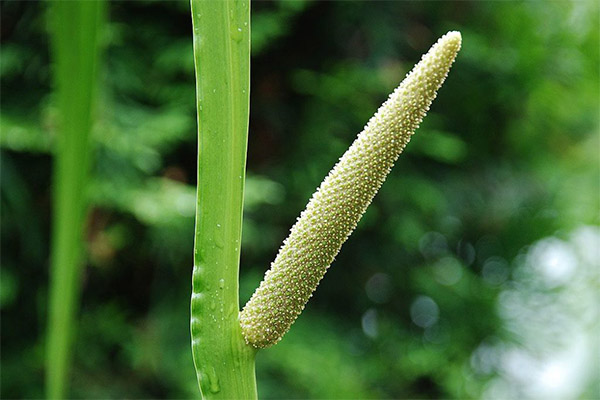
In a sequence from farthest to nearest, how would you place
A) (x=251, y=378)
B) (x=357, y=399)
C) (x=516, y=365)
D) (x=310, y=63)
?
1. (x=516, y=365)
2. (x=310, y=63)
3. (x=357, y=399)
4. (x=251, y=378)

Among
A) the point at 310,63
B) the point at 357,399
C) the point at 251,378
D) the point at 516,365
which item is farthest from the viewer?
the point at 516,365

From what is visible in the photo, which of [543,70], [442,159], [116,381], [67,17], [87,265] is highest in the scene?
[543,70]

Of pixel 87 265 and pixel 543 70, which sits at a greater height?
pixel 543 70

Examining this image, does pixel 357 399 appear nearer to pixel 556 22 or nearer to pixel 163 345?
pixel 163 345

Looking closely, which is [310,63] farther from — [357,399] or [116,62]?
[357,399]

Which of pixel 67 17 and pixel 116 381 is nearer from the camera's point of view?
pixel 67 17

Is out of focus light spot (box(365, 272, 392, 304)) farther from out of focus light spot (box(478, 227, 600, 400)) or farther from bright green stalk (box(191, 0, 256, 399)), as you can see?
bright green stalk (box(191, 0, 256, 399))

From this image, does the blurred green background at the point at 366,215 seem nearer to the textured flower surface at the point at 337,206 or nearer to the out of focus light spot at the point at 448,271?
the out of focus light spot at the point at 448,271

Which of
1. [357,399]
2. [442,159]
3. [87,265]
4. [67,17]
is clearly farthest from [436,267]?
[67,17]
